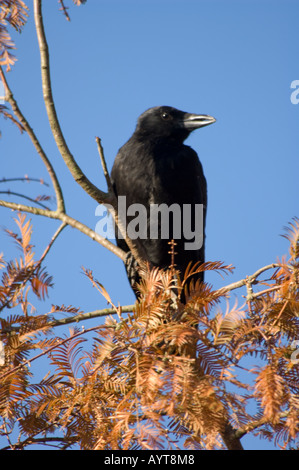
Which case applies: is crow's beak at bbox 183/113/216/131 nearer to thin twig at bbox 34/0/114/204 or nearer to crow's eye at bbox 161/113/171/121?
crow's eye at bbox 161/113/171/121

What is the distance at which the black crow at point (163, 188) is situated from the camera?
3.98 m

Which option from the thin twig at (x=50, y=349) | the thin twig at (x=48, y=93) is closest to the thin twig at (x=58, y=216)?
the thin twig at (x=48, y=93)

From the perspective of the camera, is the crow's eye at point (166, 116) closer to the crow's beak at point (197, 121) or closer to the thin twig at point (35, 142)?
the crow's beak at point (197, 121)

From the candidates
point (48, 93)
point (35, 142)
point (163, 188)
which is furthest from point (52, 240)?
point (163, 188)

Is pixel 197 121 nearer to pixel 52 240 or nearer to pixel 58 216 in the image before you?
pixel 58 216

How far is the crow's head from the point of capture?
438 cm

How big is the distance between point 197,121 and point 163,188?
0.76 m

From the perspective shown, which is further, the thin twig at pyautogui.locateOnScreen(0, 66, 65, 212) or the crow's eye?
the crow's eye

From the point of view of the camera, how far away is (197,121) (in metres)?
4.39

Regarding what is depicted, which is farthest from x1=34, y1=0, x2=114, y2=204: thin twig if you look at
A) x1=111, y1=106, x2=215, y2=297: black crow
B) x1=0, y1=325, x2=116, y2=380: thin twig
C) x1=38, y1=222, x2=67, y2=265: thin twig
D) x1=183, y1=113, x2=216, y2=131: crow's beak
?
x1=183, y1=113, x2=216, y2=131: crow's beak
